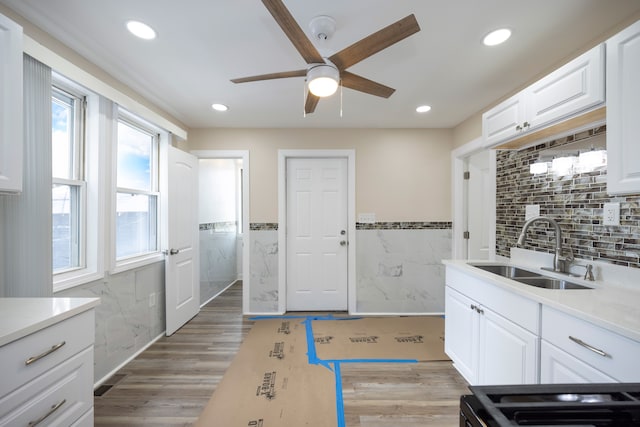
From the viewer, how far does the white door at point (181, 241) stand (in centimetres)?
296

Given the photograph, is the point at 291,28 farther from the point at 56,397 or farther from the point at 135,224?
the point at 135,224

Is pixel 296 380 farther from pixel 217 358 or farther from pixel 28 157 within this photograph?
pixel 28 157

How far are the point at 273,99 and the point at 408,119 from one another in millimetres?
1581

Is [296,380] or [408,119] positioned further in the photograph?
[408,119]

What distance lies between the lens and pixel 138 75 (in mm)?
2266

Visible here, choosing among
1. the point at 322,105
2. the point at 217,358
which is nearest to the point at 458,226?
the point at 322,105

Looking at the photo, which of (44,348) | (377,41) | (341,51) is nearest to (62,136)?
(44,348)

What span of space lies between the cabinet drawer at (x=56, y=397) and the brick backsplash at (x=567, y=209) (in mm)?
2755

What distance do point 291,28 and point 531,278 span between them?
2084mm

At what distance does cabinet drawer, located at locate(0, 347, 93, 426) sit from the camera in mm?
979

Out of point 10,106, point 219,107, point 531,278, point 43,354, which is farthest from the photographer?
point 219,107

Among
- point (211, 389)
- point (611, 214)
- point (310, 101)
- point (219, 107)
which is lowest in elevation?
point (211, 389)

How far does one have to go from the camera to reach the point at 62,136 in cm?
198

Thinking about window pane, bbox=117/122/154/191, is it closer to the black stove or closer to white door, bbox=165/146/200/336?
white door, bbox=165/146/200/336
